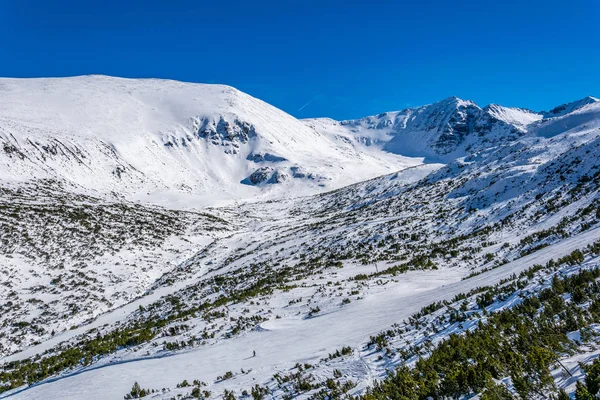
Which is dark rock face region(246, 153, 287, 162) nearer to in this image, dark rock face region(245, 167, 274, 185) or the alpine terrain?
dark rock face region(245, 167, 274, 185)

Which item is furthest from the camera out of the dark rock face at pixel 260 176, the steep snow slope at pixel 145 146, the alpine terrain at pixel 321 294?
the dark rock face at pixel 260 176

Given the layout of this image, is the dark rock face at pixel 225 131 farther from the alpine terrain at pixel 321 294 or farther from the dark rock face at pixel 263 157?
the alpine terrain at pixel 321 294

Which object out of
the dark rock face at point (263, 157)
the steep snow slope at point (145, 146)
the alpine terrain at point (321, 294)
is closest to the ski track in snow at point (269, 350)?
the alpine terrain at point (321, 294)

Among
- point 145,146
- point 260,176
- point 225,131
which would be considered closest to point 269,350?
point 260,176

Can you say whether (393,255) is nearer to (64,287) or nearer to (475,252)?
(475,252)

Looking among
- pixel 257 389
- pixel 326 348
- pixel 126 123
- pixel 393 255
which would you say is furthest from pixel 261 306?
pixel 126 123

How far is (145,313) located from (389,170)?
17694 centimetres

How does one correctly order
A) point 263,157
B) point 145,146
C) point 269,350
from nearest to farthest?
point 269,350 < point 145,146 < point 263,157

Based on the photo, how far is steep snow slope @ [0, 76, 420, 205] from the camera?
9594cm

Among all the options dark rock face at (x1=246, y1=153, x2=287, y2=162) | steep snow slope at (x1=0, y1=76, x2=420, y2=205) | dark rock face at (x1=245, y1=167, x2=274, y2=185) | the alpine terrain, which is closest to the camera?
the alpine terrain

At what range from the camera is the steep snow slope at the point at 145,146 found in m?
95.9

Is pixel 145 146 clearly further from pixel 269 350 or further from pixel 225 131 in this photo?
pixel 269 350

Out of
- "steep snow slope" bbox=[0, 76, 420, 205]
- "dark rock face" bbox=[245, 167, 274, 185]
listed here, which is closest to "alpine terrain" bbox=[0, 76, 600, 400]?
"steep snow slope" bbox=[0, 76, 420, 205]

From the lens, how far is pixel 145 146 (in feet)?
448
